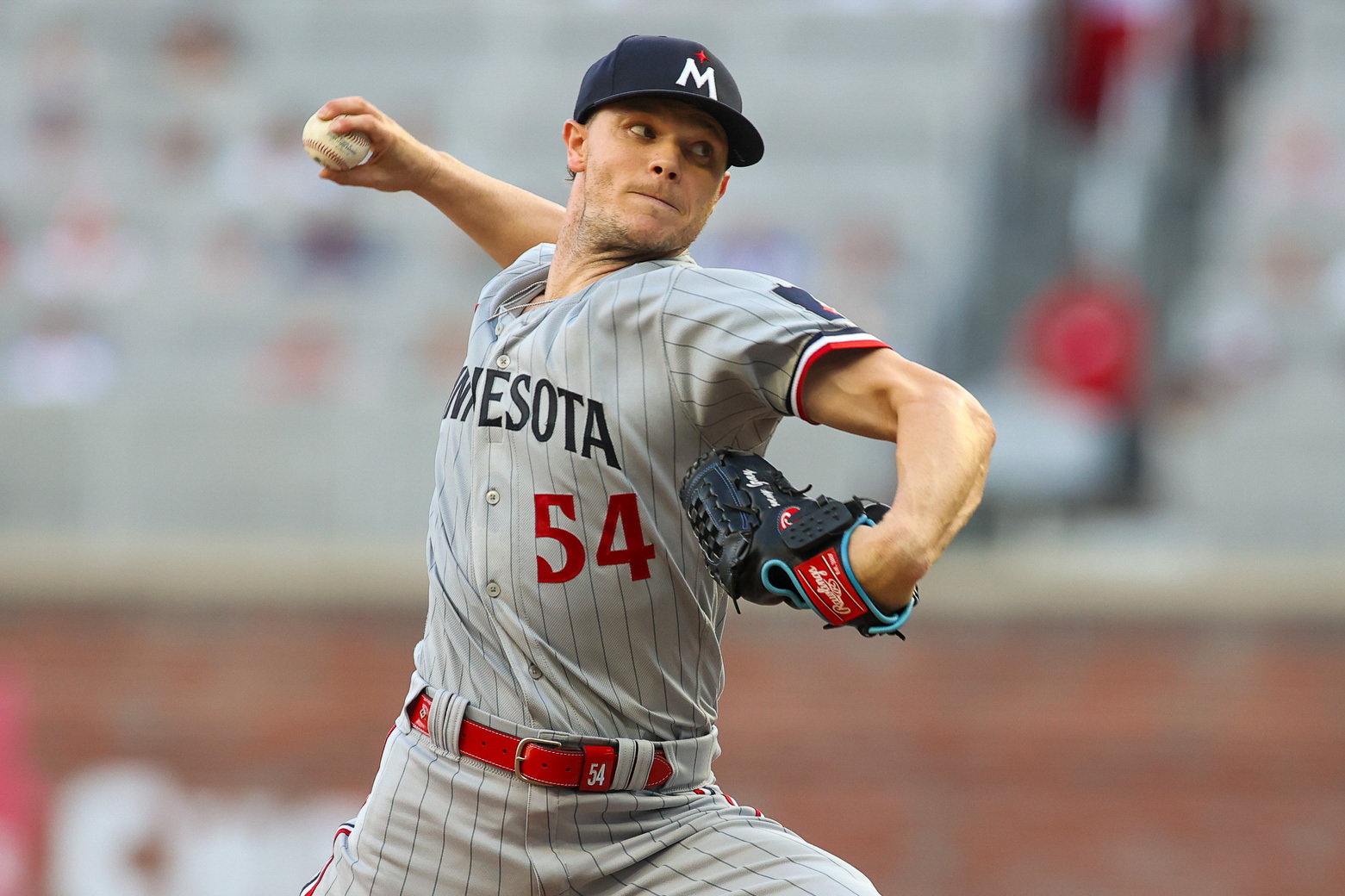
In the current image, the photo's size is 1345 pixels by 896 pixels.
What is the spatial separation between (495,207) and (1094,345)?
16.5ft

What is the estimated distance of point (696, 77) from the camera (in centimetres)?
254

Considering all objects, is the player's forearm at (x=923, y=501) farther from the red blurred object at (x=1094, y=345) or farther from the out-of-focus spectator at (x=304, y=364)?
the out-of-focus spectator at (x=304, y=364)

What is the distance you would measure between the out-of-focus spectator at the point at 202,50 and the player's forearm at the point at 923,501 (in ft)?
25.2

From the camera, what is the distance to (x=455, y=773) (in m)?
2.54

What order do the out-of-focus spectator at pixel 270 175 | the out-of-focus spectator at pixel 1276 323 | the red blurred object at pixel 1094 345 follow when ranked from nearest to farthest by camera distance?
1. the red blurred object at pixel 1094 345
2. the out-of-focus spectator at pixel 1276 323
3. the out-of-focus spectator at pixel 270 175

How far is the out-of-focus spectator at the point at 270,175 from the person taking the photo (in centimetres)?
850

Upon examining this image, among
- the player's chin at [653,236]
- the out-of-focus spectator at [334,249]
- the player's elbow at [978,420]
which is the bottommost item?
the player's elbow at [978,420]

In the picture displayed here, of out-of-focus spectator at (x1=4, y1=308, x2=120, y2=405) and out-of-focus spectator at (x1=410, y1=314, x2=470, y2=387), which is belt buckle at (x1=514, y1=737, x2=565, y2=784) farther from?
out-of-focus spectator at (x1=4, y1=308, x2=120, y2=405)

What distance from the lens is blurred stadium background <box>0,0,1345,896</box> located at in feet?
23.1

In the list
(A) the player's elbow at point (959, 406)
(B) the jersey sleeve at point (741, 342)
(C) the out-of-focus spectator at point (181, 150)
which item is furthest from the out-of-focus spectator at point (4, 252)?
(A) the player's elbow at point (959, 406)

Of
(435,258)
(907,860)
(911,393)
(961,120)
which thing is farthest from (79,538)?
(911,393)

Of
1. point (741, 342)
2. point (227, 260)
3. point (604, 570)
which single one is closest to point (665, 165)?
point (741, 342)

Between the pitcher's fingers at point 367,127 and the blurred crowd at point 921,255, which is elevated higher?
the blurred crowd at point 921,255

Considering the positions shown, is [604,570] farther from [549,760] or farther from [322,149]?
[322,149]
